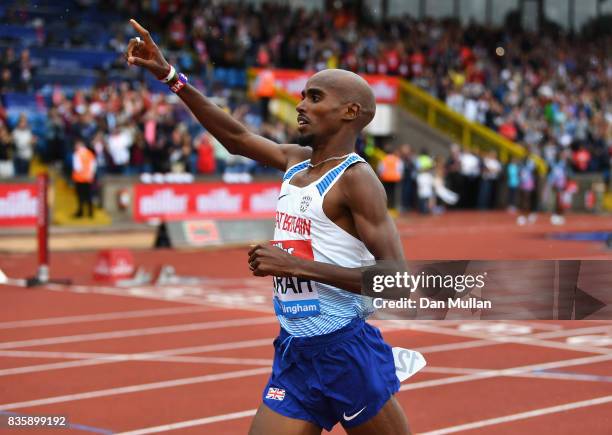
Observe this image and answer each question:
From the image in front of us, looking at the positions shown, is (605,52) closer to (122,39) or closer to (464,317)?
(122,39)

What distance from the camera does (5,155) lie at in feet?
65.2

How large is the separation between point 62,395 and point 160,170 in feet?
48.4

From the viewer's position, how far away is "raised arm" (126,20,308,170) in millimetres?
4559

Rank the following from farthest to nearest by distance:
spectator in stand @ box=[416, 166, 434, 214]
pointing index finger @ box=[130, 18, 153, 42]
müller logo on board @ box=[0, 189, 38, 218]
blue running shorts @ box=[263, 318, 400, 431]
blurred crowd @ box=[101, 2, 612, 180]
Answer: blurred crowd @ box=[101, 2, 612, 180]
spectator in stand @ box=[416, 166, 434, 214]
müller logo on board @ box=[0, 189, 38, 218]
pointing index finger @ box=[130, 18, 153, 42]
blue running shorts @ box=[263, 318, 400, 431]

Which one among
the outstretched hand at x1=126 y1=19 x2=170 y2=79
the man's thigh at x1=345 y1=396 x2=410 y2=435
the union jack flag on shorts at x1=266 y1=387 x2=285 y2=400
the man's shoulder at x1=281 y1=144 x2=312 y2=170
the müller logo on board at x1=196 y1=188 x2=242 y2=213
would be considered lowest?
the müller logo on board at x1=196 y1=188 x2=242 y2=213

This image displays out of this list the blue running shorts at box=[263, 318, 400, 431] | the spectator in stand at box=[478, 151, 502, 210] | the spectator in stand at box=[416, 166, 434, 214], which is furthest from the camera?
the spectator in stand at box=[478, 151, 502, 210]

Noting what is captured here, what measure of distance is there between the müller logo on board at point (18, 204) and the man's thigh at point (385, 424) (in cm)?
1527

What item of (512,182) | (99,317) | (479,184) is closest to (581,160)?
(512,182)

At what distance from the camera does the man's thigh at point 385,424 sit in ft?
13.5

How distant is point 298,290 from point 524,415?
327cm

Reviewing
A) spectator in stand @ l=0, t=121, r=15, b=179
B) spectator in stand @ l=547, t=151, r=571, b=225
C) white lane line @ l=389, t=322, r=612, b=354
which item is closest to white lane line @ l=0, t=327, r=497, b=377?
white lane line @ l=389, t=322, r=612, b=354

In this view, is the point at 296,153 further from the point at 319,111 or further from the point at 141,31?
the point at 141,31

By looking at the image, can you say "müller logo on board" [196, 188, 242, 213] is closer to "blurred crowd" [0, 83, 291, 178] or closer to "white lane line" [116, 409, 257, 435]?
"blurred crowd" [0, 83, 291, 178]

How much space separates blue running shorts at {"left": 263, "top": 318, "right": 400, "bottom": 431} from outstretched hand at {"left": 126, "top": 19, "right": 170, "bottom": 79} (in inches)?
52.4
